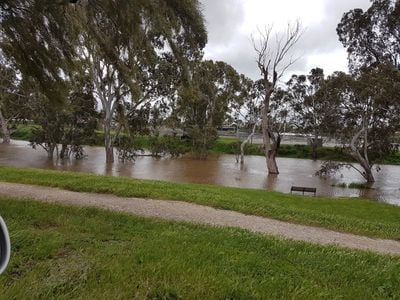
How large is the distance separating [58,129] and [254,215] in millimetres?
27856

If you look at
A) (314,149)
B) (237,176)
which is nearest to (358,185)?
(237,176)

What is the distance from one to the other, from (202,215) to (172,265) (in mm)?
4138

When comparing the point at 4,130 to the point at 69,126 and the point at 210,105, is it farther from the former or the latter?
the point at 210,105

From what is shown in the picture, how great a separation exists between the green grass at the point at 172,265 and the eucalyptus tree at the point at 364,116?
21.7 m

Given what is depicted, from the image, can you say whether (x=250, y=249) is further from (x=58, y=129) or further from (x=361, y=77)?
(x=58, y=129)

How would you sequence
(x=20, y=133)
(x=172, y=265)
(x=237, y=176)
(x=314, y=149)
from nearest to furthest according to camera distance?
(x=172, y=265), (x=237, y=176), (x=314, y=149), (x=20, y=133)

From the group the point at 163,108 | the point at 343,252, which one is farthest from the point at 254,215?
the point at 163,108

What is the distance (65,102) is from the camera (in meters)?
9.10

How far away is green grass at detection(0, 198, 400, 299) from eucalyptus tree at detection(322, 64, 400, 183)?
21.7m

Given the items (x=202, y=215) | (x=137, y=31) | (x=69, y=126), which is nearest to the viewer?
(x=137, y=31)

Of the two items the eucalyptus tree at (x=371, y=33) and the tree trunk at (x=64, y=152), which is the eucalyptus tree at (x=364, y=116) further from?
the tree trunk at (x=64, y=152)

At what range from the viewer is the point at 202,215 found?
27.5 feet

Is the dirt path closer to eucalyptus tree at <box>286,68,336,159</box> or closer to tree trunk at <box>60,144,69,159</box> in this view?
tree trunk at <box>60,144,69,159</box>

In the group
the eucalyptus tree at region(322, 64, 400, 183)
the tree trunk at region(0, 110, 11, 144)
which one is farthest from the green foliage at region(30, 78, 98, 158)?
the eucalyptus tree at region(322, 64, 400, 183)
